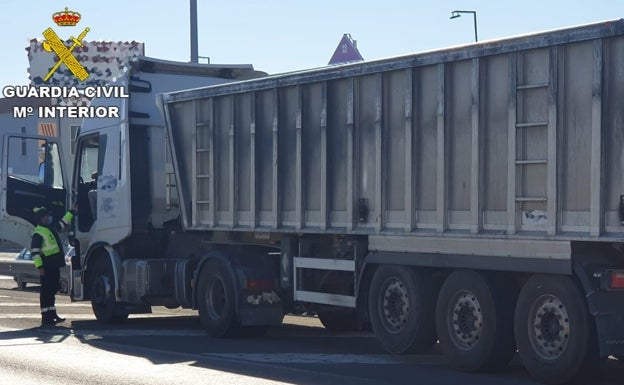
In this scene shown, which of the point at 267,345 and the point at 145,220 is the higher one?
the point at 145,220

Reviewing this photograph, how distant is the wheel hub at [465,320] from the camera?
11.4 metres

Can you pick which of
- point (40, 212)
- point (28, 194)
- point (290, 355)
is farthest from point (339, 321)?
point (28, 194)

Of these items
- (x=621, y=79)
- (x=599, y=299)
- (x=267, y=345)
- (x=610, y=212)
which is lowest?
(x=267, y=345)

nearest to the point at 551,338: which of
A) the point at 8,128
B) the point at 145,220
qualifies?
the point at 145,220

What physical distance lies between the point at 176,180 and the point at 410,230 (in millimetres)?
4908

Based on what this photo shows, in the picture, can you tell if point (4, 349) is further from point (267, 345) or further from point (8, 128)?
point (8, 128)

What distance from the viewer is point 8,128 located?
201 ft

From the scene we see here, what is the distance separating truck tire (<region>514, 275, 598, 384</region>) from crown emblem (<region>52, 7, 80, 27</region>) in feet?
109

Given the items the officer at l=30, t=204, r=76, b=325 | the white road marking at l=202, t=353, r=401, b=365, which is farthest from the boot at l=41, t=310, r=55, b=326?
the white road marking at l=202, t=353, r=401, b=365

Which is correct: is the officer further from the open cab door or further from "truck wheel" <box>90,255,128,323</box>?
the open cab door

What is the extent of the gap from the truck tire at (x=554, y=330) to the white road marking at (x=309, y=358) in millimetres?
1821

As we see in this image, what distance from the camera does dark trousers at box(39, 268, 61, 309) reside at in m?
16.8

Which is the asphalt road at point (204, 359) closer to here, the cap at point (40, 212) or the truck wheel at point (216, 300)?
the truck wheel at point (216, 300)

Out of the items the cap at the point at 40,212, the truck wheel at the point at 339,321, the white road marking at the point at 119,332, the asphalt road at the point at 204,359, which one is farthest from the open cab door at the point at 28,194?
the truck wheel at the point at 339,321
